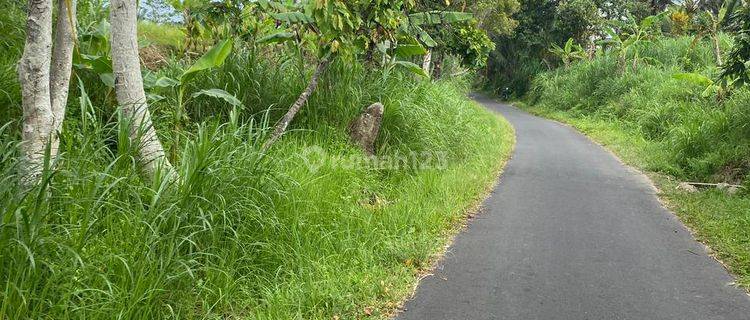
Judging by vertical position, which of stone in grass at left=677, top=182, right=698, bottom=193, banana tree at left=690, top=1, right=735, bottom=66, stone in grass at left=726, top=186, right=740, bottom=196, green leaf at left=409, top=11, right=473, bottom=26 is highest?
banana tree at left=690, top=1, right=735, bottom=66

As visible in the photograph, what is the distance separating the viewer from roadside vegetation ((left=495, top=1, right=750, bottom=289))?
7105 mm

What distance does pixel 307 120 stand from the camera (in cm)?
714

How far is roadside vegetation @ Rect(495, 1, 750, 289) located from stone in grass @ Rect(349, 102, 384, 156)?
3.99 meters

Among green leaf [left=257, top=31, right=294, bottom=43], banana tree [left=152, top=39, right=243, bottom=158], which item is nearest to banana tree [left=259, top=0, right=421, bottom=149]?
green leaf [left=257, top=31, right=294, bottom=43]

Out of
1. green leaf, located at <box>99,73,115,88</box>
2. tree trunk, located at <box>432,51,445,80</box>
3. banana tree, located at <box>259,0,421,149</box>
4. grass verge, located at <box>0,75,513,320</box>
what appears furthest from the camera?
tree trunk, located at <box>432,51,445,80</box>

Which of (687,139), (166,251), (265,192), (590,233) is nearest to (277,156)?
(265,192)

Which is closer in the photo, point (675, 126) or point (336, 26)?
point (336, 26)

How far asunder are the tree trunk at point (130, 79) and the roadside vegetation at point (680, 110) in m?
5.13

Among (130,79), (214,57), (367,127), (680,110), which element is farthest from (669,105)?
(130,79)

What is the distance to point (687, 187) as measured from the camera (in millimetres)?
8516

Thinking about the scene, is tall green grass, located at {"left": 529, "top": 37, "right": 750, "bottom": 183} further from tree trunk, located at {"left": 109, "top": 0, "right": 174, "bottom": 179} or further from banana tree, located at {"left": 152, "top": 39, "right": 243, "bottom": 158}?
tree trunk, located at {"left": 109, "top": 0, "right": 174, "bottom": 179}

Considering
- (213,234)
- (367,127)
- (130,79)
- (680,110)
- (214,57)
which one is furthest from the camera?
(680,110)

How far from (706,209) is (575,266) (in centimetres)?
306

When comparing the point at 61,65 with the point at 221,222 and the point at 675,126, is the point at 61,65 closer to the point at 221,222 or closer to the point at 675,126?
the point at 221,222
